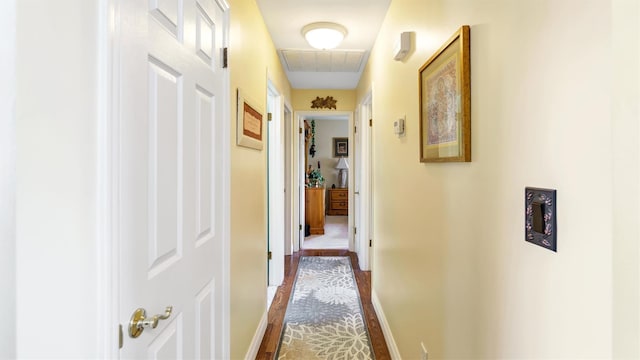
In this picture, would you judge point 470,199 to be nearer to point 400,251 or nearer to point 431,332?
point 431,332

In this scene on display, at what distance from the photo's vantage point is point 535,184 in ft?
2.53

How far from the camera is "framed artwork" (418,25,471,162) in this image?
1.10m

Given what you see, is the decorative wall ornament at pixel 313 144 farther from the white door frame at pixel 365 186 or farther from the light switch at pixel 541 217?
the light switch at pixel 541 217

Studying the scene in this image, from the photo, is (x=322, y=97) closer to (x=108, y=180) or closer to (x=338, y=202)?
(x=338, y=202)

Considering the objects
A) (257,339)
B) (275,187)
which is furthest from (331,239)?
(257,339)

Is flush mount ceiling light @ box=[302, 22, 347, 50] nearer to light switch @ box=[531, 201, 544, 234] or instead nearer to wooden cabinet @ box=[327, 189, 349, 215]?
light switch @ box=[531, 201, 544, 234]

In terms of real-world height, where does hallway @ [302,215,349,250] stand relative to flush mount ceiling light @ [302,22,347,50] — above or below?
below

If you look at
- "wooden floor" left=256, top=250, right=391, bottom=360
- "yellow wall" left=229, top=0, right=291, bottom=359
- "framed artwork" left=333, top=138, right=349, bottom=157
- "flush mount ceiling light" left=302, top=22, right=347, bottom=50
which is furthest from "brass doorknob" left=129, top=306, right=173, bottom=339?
"framed artwork" left=333, top=138, right=349, bottom=157

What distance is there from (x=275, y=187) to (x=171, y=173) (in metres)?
2.46

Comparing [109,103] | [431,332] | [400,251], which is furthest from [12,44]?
[400,251]

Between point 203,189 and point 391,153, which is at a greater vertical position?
point 391,153

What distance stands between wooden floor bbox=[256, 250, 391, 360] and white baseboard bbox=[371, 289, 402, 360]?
0.03 meters

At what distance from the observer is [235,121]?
1.71 m

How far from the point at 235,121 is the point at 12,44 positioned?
1.22 meters
